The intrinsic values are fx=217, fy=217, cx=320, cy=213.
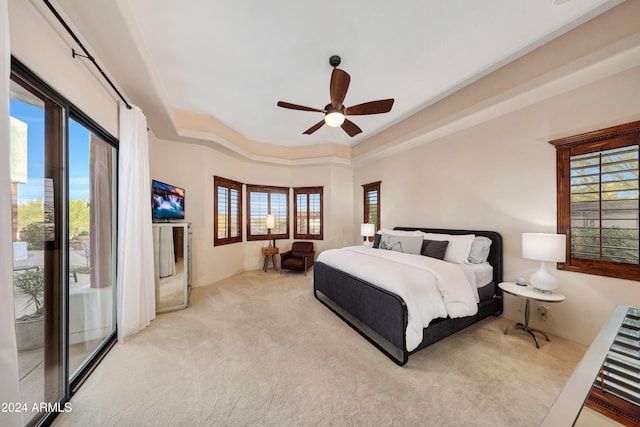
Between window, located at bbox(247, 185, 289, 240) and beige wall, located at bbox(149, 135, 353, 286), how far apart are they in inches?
6.3

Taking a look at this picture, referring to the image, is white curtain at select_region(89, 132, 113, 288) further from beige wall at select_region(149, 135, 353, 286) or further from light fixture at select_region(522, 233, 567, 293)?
light fixture at select_region(522, 233, 567, 293)

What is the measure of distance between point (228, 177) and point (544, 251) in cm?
541

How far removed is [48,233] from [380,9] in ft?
10.7

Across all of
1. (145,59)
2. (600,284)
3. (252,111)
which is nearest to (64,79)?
(145,59)

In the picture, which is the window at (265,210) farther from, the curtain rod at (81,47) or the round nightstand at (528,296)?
the round nightstand at (528,296)

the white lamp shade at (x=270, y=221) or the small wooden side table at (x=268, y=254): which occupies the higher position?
the white lamp shade at (x=270, y=221)

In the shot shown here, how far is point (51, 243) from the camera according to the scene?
1.60m

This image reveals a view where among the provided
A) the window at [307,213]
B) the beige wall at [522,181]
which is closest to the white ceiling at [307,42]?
the beige wall at [522,181]

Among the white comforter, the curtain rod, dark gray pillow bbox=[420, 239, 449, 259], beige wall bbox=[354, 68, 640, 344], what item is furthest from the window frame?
the curtain rod

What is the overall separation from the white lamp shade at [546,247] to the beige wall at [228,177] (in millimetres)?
3997

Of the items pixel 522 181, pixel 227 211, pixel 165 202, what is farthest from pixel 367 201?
pixel 165 202

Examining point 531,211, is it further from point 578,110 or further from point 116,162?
point 116,162

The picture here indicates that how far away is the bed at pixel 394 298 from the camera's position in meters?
2.11

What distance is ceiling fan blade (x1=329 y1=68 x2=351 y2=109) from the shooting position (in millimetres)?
2184
